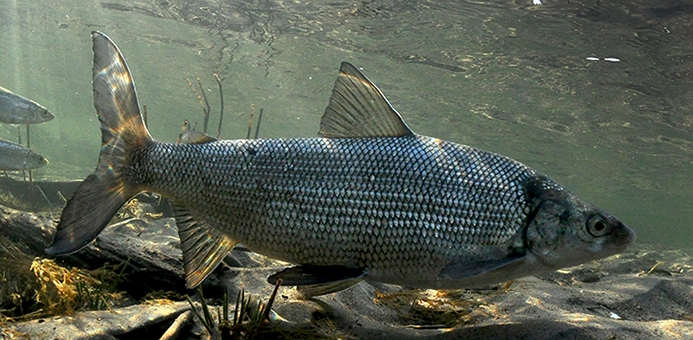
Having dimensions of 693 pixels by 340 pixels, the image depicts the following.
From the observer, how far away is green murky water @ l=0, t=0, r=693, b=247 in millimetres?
14062

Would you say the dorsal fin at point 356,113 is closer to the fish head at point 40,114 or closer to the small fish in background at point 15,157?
the small fish in background at point 15,157

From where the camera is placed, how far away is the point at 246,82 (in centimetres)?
3206

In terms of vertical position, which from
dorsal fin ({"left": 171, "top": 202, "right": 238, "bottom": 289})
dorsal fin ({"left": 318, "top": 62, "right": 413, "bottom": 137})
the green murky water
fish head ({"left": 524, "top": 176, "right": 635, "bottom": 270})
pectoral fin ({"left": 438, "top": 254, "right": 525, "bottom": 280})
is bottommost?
dorsal fin ({"left": 171, "top": 202, "right": 238, "bottom": 289})

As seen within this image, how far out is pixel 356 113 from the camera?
3.06 meters

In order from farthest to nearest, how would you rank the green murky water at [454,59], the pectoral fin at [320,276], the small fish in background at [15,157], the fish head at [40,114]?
the green murky water at [454,59] → the fish head at [40,114] → the small fish in background at [15,157] → the pectoral fin at [320,276]

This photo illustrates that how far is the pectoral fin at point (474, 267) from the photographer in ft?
8.06

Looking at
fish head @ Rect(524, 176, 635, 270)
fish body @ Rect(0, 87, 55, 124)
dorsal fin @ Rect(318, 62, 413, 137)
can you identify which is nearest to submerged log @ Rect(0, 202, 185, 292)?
dorsal fin @ Rect(318, 62, 413, 137)

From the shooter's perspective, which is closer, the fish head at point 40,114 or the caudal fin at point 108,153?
the caudal fin at point 108,153

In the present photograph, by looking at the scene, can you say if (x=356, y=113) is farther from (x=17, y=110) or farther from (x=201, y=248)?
(x=17, y=110)

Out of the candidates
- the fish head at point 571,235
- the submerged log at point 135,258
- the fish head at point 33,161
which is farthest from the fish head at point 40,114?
the fish head at point 571,235

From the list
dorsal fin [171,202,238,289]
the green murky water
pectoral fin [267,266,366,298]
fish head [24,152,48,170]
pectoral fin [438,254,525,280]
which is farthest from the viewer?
the green murky water

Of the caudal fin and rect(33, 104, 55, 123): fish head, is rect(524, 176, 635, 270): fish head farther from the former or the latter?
rect(33, 104, 55, 123): fish head

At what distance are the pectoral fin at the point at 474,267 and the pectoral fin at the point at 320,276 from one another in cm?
48

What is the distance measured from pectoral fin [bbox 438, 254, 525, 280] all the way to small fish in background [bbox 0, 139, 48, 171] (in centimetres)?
874
